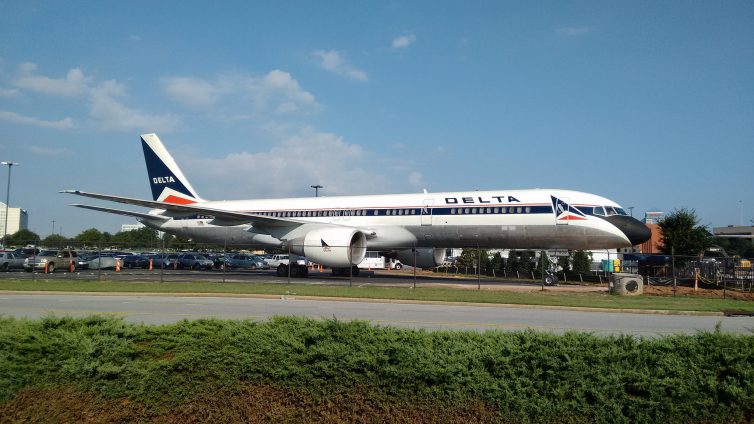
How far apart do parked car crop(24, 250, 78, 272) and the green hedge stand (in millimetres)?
36642

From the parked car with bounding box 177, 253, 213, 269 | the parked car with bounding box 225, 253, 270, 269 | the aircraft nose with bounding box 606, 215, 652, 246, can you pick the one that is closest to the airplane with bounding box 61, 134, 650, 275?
the aircraft nose with bounding box 606, 215, 652, 246

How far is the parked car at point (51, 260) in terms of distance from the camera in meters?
38.3

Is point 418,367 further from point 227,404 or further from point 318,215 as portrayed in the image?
point 318,215

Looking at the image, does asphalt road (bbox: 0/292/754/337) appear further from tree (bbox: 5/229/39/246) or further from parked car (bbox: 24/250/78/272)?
parked car (bbox: 24/250/78/272)

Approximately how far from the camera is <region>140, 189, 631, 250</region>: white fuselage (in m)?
26.2

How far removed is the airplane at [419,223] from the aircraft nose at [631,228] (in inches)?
1.6

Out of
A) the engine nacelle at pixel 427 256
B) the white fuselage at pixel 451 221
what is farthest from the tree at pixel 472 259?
the white fuselage at pixel 451 221

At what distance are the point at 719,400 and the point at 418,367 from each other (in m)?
2.87

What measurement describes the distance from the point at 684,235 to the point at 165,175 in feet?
120

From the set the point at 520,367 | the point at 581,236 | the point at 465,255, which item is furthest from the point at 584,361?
the point at 465,255

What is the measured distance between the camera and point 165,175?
38469 millimetres

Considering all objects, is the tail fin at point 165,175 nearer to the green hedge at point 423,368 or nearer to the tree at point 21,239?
the tree at point 21,239

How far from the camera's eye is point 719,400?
548 centimetres

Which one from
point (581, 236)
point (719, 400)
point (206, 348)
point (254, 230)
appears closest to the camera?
point (719, 400)
